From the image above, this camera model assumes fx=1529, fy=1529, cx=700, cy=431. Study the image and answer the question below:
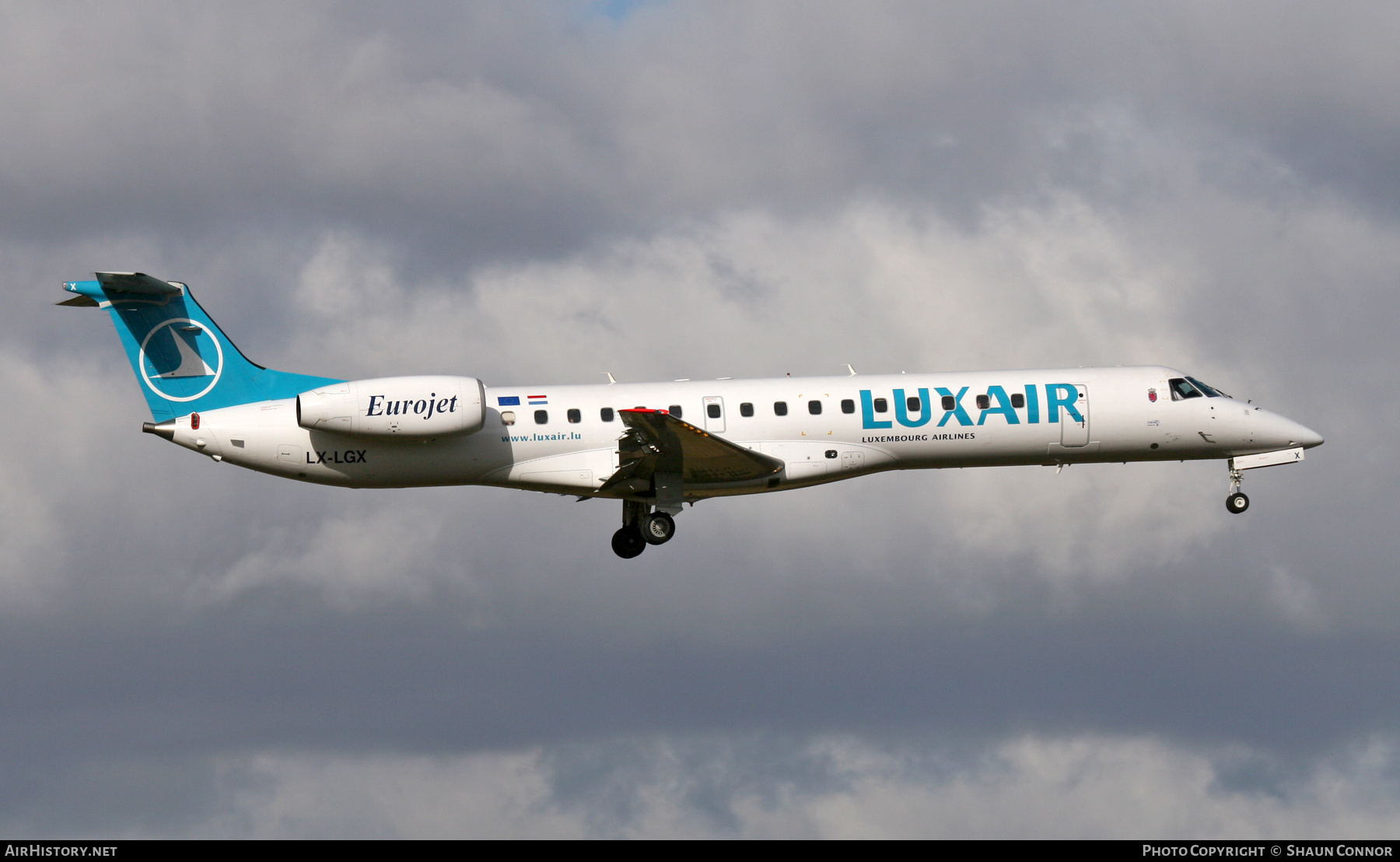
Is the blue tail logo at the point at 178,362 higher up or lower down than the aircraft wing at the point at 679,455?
higher up

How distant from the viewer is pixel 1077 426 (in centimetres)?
3375

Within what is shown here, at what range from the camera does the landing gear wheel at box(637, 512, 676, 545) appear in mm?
32969

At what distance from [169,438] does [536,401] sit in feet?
25.3

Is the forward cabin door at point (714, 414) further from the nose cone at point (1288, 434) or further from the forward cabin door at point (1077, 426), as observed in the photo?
the nose cone at point (1288, 434)

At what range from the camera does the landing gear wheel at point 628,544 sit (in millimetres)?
34688

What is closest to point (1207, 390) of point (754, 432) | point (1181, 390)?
point (1181, 390)

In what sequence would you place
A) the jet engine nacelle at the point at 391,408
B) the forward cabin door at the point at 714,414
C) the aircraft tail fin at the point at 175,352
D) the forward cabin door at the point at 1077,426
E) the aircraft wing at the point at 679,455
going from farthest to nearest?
the forward cabin door at the point at 1077,426
the forward cabin door at the point at 714,414
the aircraft tail fin at the point at 175,352
the jet engine nacelle at the point at 391,408
the aircraft wing at the point at 679,455

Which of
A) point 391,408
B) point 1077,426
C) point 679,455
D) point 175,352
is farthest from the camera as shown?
point 1077,426

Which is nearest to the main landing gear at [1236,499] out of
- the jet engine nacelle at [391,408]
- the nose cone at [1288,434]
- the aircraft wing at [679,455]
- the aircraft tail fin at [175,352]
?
the nose cone at [1288,434]

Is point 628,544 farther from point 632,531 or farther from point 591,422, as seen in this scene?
point 591,422

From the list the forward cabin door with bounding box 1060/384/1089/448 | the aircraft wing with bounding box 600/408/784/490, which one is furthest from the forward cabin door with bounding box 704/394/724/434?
the forward cabin door with bounding box 1060/384/1089/448

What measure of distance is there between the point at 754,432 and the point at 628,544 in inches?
169

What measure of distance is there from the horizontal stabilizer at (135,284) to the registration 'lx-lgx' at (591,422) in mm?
33

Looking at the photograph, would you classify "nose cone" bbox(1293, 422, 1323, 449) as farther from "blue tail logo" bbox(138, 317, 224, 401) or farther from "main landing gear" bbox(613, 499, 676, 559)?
"blue tail logo" bbox(138, 317, 224, 401)
